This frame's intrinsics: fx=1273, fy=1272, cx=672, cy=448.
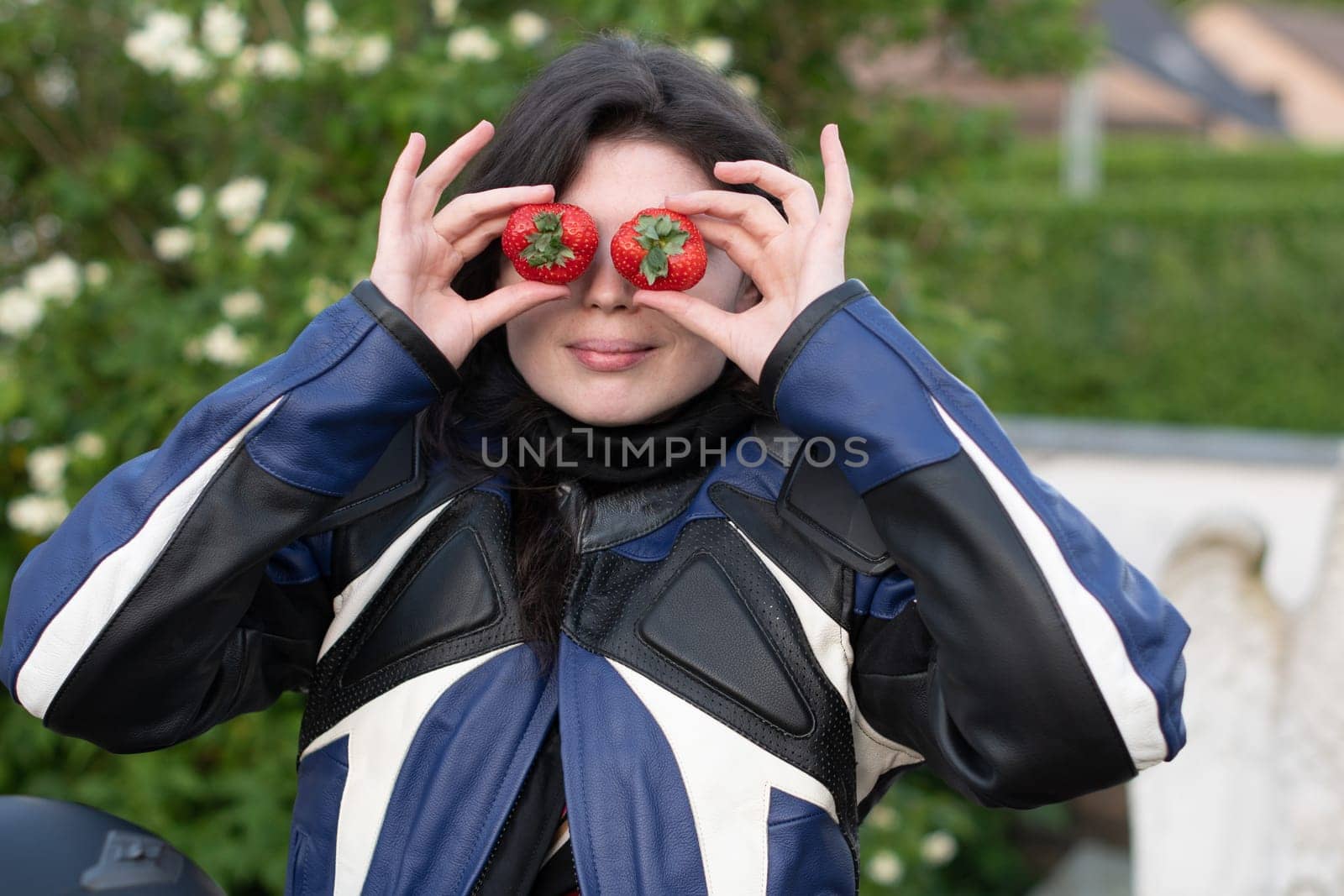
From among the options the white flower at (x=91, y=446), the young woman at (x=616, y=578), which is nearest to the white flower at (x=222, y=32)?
the white flower at (x=91, y=446)

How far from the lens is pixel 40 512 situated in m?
2.81

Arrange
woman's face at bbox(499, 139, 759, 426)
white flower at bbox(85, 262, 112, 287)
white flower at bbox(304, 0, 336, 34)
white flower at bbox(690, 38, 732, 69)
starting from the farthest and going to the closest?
white flower at bbox(85, 262, 112, 287), white flower at bbox(304, 0, 336, 34), white flower at bbox(690, 38, 732, 69), woman's face at bbox(499, 139, 759, 426)

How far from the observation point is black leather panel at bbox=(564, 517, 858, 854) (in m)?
1.36

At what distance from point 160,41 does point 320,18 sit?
36 cm

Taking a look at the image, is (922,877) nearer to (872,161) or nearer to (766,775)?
(872,161)

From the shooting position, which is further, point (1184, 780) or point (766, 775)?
point (1184, 780)

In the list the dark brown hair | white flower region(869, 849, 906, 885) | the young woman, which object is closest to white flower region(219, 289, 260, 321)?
the dark brown hair

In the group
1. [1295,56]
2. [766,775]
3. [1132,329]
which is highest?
[1295,56]

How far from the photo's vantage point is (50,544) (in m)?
1.42

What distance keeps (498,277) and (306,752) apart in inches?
24.7

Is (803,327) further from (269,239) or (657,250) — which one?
(269,239)

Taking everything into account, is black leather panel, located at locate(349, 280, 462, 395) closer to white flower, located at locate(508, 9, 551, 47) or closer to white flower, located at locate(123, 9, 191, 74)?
white flower, located at locate(508, 9, 551, 47)

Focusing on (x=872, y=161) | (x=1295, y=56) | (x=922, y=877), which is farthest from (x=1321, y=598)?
(x=1295, y=56)

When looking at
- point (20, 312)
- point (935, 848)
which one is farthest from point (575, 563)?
point (935, 848)
